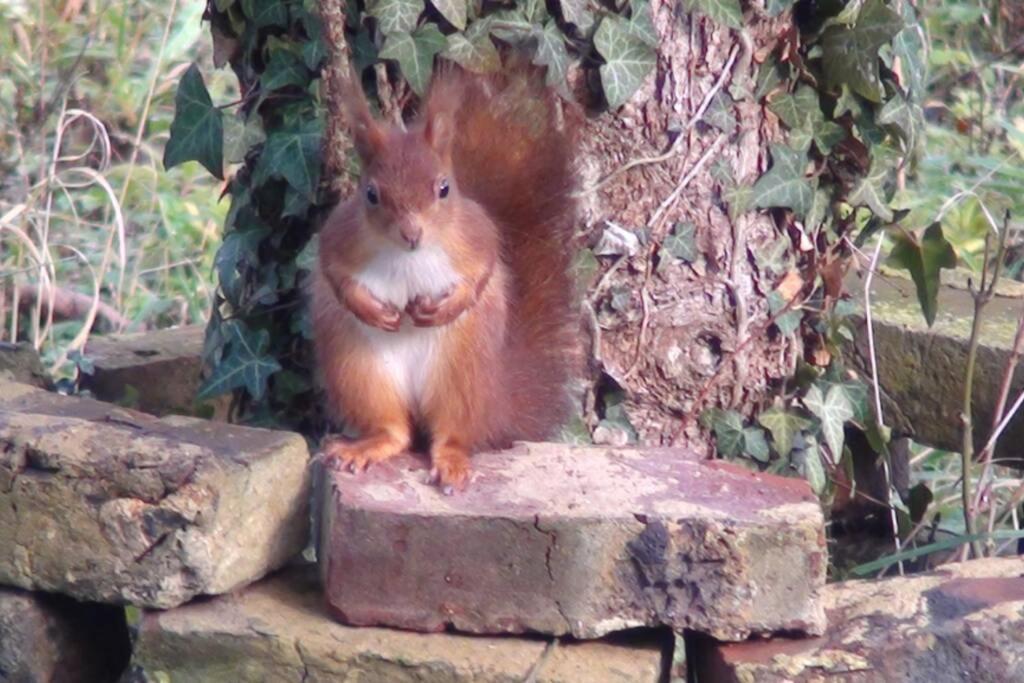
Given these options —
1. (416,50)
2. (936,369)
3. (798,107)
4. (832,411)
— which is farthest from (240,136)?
(936,369)

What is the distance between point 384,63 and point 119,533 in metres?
0.97

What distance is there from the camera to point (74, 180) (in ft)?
16.3

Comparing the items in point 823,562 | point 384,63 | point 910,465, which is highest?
point 384,63

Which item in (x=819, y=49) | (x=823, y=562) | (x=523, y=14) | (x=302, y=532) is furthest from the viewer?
(x=819, y=49)

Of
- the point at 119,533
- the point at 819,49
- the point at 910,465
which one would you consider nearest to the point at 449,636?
the point at 119,533

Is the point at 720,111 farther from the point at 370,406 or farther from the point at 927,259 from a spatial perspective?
the point at 370,406

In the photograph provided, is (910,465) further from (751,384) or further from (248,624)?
(248,624)

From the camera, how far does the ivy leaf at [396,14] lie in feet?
8.33

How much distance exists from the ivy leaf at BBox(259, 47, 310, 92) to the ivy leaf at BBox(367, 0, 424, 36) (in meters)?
0.23

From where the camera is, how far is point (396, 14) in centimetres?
254

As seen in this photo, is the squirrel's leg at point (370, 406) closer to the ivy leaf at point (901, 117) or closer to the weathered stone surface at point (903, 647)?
the weathered stone surface at point (903, 647)

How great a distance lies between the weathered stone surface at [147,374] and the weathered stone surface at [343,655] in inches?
47.9

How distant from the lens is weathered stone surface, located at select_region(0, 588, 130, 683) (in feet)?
7.10

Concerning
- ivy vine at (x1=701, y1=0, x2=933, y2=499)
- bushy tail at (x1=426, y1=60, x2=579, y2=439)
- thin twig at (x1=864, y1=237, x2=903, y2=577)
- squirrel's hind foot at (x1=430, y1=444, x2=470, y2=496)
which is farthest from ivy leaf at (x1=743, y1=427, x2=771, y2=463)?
squirrel's hind foot at (x1=430, y1=444, x2=470, y2=496)
